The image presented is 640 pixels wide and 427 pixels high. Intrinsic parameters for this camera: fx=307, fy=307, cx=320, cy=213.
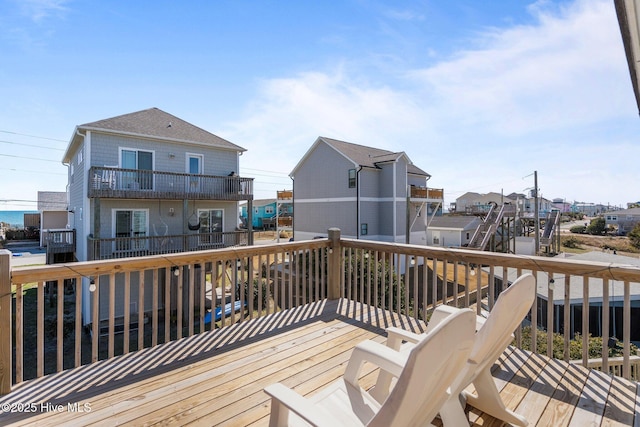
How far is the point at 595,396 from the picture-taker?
2232mm

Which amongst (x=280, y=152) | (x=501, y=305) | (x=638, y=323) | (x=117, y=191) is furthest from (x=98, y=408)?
(x=280, y=152)

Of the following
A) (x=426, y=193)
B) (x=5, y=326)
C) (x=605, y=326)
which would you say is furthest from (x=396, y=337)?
(x=426, y=193)

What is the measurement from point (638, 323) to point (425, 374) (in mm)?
12951

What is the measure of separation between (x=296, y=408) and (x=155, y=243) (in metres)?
11.7

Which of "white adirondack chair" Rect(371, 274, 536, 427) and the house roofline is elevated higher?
the house roofline

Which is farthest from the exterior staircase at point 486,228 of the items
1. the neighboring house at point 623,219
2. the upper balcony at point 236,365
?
the neighboring house at point 623,219

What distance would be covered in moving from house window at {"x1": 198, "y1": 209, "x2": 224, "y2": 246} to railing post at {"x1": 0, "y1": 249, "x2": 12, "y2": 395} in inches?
413

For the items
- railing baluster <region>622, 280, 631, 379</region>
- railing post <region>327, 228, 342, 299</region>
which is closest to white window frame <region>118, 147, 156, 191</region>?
railing post <region>327, 228, 342, 299</region>

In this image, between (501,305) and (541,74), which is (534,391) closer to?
(501,305)

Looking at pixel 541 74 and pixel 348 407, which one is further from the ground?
pixel 541 74

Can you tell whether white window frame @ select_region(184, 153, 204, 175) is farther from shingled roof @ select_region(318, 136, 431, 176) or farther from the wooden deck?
the wooden deck

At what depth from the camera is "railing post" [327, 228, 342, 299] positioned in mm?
4371

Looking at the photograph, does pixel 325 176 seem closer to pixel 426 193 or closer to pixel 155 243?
pixel 426 193

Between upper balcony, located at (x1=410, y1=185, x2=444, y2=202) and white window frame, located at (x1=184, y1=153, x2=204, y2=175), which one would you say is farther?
upper balcony, located at (x1=410, y1=185, x2=444, y2=202)
